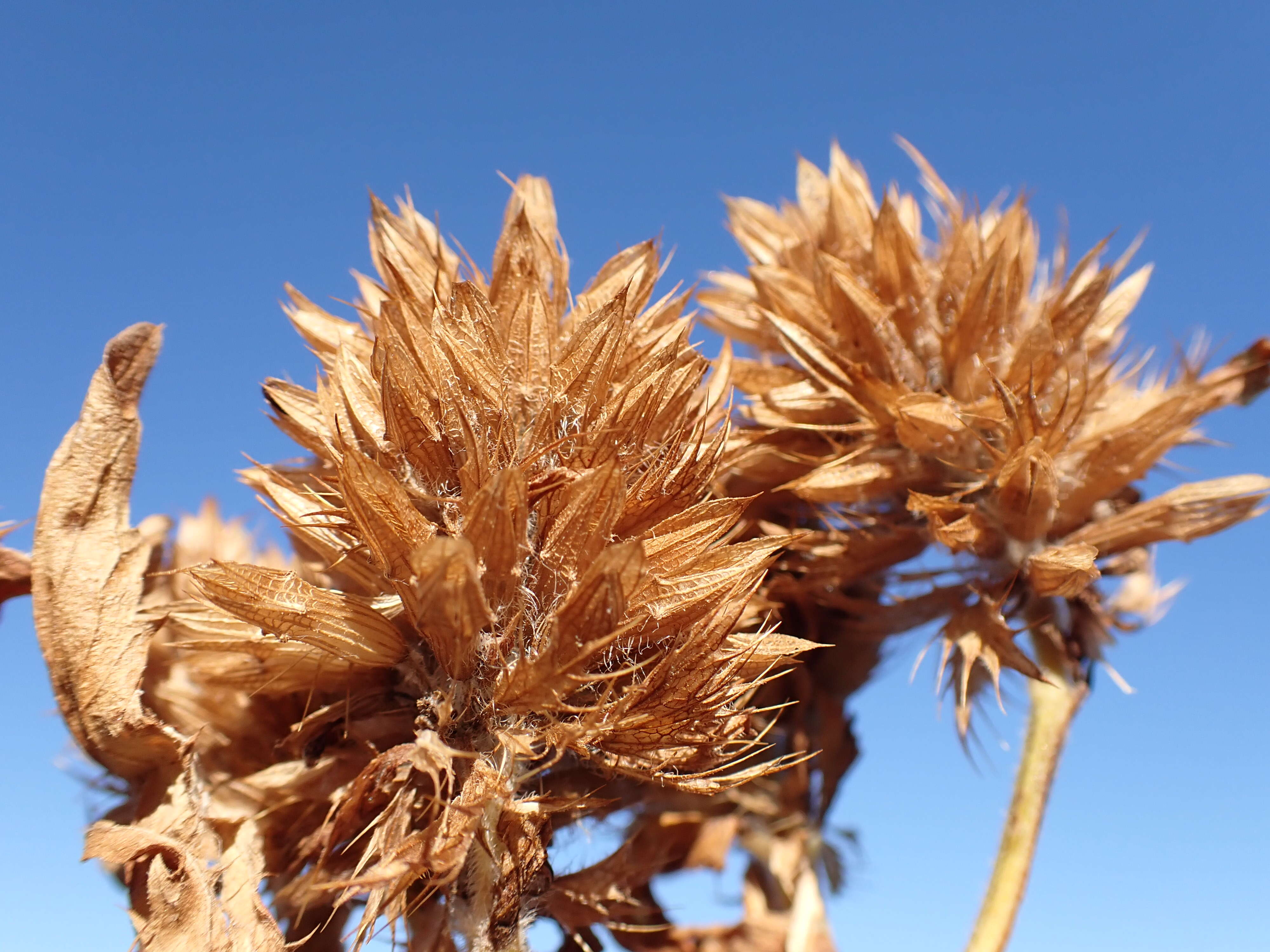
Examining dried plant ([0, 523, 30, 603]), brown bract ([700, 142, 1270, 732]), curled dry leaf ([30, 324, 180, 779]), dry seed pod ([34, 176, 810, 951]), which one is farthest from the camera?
brown bract ([700, 142, 1270, 732])

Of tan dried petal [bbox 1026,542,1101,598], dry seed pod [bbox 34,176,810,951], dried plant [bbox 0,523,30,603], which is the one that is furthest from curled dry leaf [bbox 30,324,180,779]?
tan dried petal [bbox 1026,542,1101,598]

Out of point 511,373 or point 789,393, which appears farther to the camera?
point 789,393

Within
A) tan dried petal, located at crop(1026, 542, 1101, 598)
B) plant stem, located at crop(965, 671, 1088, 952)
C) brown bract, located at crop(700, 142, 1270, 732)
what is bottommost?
plant stem, located at crop(965, 671, 1088, 952)

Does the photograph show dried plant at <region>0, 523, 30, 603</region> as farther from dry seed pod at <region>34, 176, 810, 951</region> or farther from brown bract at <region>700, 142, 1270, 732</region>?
brown bract at <region>700, 142, 1270, 732</region>

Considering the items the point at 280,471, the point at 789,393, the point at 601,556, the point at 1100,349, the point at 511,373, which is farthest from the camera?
the point at 1100,349

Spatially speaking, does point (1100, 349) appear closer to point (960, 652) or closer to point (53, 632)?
point (960, 652)

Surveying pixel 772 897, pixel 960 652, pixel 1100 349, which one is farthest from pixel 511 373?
pixel 772 897

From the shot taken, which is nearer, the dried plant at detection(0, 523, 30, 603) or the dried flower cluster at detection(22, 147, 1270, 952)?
the dried flower cluster at detection(22, 147, 1270, 952)

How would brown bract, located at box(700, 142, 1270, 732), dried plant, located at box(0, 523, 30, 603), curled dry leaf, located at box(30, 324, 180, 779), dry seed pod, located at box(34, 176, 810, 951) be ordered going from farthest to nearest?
brown bract, located at box(700, 142, 1270, 732) → dried plant, located at box(0, 523, 30, 603) → curled dry leaf, located at box(30, 324, 180, 779) → dry seed pod, located at box(34, 176, 810, 951)

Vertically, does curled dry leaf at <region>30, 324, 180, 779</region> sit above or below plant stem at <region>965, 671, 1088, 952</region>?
above
